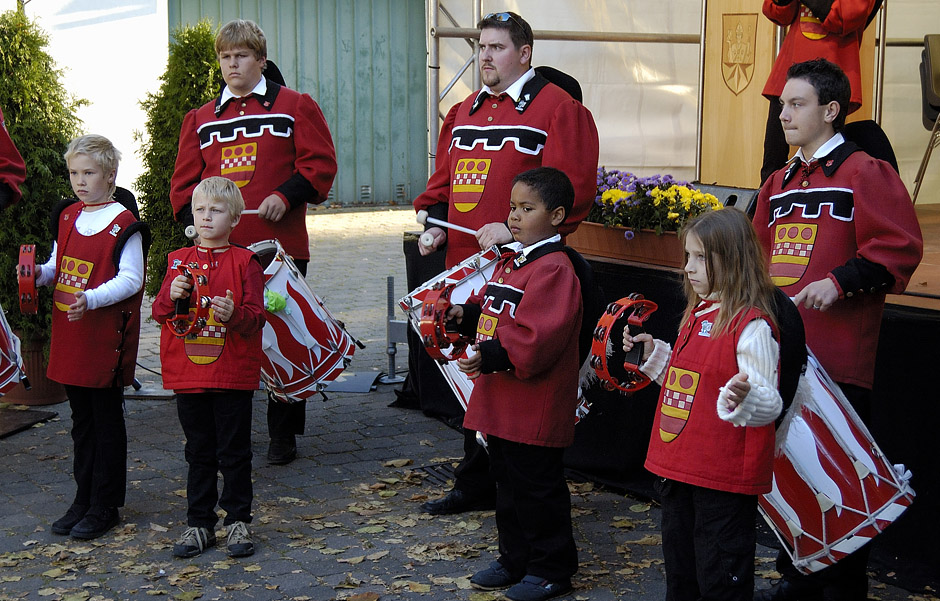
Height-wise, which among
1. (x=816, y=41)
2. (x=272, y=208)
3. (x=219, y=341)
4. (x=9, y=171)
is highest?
(x=816, y=41)

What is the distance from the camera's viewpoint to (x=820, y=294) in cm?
343

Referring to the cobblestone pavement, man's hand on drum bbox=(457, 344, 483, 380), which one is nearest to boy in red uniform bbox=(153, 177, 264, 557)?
the cobblestone pavement

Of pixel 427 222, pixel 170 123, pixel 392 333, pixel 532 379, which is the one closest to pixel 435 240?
pixel 427 222

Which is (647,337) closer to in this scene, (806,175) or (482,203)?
(806,175)

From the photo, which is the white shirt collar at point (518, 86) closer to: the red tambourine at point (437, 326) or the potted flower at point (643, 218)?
the potted flower at point (643, 218)

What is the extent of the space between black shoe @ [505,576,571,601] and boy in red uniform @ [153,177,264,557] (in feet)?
3.82

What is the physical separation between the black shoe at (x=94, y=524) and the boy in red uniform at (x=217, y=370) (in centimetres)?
42

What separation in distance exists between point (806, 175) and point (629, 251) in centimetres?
152

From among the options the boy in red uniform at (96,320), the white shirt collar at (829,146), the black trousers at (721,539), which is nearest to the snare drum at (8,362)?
the boy in red uniform at (96,320)

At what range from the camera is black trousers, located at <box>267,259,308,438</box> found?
5656 mm

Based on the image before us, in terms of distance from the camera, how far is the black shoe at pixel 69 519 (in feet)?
15.4

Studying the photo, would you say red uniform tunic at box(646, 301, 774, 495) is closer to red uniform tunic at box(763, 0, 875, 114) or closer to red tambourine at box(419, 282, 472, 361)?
red tambourine at box(419, 282, 472, 361)

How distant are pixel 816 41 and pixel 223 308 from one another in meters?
3.32

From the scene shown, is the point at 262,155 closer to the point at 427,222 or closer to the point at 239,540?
the point at 427,222
